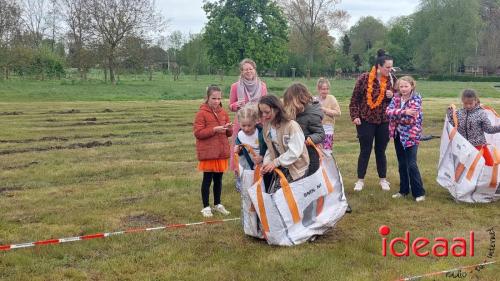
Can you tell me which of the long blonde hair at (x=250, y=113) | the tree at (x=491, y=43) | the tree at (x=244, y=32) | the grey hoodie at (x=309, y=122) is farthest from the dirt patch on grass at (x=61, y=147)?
the tree at (x=491, y=43)

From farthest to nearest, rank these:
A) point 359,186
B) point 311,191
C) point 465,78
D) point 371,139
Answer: point 465,78
point 359,186
point 371,139
point 311,191

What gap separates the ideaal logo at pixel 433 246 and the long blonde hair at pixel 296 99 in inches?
64.4

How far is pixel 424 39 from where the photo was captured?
8238 cm

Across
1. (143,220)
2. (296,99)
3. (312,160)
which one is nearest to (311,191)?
(312,160)

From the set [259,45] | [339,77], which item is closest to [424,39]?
[339,77]

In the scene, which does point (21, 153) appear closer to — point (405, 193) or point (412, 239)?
point (405, 193)

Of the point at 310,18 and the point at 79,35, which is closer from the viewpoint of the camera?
the point at 79,35

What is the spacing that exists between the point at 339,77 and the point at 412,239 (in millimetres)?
73487

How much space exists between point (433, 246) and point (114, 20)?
40473 millimetres

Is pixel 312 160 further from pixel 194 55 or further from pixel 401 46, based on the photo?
pixel 401 46

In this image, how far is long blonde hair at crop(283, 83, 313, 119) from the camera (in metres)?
5.61

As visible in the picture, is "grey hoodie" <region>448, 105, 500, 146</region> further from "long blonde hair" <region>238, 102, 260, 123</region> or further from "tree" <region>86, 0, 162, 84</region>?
"tree" <region>86, 0, 162, 84</region>

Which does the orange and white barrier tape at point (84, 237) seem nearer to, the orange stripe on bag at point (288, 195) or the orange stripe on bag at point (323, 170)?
the orange stripe on bag at point (288, 195)

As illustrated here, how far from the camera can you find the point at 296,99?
5.61 metres
